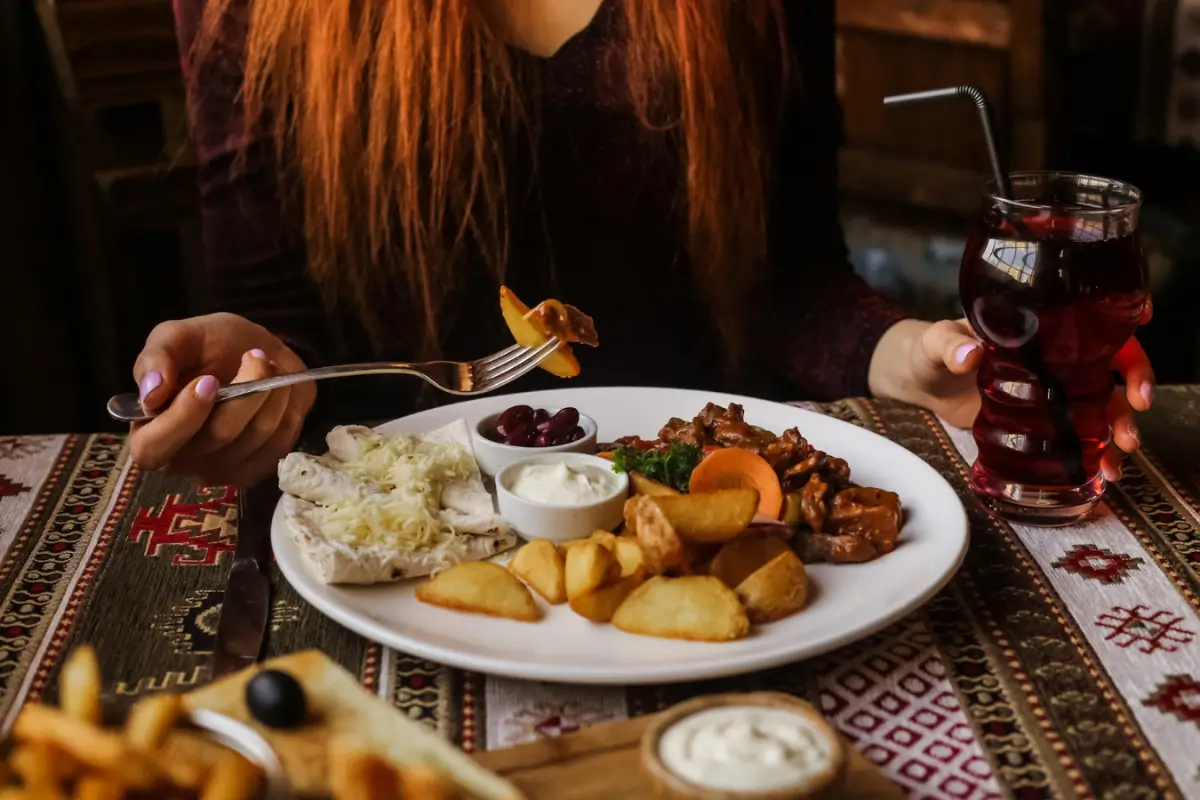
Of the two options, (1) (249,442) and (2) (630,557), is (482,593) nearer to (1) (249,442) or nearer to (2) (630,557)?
(2) (630,557)

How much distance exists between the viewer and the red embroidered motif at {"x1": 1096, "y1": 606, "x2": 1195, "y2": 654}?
1080mm

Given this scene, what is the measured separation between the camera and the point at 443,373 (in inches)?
58.4

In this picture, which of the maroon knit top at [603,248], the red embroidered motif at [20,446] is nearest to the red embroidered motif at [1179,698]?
the maroon knit top at [603,248]

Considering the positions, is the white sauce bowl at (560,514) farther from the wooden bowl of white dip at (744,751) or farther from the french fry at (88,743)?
the french fry at (88,743)

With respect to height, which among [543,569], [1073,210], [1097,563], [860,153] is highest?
[1073,210]

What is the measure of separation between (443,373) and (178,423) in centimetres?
33

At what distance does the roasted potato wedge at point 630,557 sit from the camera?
1.07 m

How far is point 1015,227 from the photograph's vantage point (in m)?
1.24

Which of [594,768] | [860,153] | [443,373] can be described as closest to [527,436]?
[443,373]

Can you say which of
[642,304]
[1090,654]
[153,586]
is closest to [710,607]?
[1090,654]

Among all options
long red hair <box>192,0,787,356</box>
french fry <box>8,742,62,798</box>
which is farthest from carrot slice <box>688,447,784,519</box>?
long red hair <box>192,0,787,356</box>

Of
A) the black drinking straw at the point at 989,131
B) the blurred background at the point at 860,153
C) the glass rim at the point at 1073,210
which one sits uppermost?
the black drinking straw at the point at 989,131

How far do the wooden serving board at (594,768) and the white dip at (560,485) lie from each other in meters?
0.39

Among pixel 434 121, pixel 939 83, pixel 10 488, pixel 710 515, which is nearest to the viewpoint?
pixel 710 515
